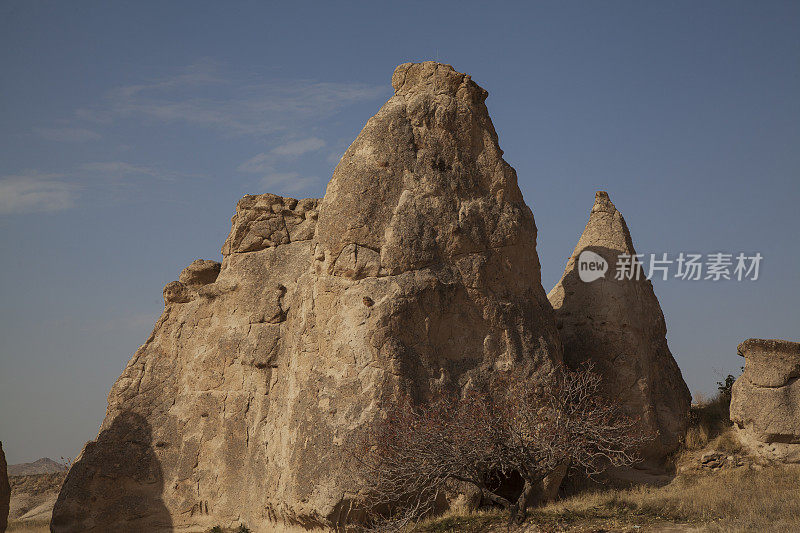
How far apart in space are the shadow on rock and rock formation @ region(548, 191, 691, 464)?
871 centimetres

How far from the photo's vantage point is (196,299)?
725 inches

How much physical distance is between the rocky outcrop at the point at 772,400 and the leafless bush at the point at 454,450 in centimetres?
438

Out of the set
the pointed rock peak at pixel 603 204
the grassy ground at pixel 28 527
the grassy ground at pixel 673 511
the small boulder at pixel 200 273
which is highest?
the pointed rock peak at pixel 603 204

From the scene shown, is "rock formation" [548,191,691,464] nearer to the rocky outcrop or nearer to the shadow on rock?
the rocky outcrop

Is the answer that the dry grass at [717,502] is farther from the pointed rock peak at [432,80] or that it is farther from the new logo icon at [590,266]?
the pointed rock peak at [432,80]

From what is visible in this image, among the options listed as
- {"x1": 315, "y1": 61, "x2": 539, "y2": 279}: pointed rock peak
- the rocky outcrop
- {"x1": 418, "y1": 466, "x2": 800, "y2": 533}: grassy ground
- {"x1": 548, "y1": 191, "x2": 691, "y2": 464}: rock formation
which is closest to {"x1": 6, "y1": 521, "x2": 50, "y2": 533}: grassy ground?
{"x1": 315, "y1": 61, "x2": 539, "y2": 279}: pointed rock peak

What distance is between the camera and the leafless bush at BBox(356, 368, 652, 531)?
12.5 metres

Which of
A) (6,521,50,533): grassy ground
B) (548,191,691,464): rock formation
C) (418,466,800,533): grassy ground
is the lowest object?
(6,521,50,533): grassy ground

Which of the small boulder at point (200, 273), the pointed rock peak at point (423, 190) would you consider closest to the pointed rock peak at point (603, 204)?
the pointed rock peak at point (423, 190)

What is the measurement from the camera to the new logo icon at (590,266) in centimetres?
1805

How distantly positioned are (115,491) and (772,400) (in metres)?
13.1

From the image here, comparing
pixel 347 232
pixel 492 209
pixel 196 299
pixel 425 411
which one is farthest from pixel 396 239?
pixel 196 299

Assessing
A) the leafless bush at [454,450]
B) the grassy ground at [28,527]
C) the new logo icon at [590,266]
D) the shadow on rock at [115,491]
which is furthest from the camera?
the grassy ground at [28,527]

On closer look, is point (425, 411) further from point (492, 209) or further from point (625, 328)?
point (625, 328)
